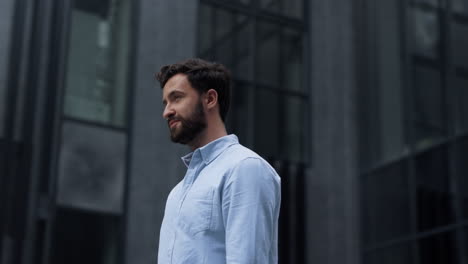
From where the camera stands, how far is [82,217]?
14195mm

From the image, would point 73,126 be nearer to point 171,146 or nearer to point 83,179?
point 83,179

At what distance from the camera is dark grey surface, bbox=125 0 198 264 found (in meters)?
15.0

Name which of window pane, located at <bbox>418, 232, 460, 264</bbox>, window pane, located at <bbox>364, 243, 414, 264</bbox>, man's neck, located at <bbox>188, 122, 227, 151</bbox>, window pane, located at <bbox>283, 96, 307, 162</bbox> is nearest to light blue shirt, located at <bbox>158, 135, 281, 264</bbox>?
man's neck, located at <bbox>188, 122, 227, 151</bbox>

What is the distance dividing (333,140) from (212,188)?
16314mm

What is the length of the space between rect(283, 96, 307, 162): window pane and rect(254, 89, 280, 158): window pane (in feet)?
1.02

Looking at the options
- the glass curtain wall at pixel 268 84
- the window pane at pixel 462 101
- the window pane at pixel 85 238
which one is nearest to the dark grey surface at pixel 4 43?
the window pane at pixel 85 238

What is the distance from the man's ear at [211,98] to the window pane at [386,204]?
14357 mm

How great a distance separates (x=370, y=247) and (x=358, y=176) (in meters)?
1.74

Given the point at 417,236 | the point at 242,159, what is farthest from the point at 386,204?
the point at 242,159

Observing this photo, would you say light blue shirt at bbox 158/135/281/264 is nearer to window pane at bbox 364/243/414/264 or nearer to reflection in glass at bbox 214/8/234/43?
window pane at bbox 364/243/414/264

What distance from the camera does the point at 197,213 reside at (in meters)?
2.68

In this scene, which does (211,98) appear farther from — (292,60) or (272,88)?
(292,60)

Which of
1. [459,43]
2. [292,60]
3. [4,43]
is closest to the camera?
[4,43]

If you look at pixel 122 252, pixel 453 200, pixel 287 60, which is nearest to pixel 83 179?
pixel 122 252
